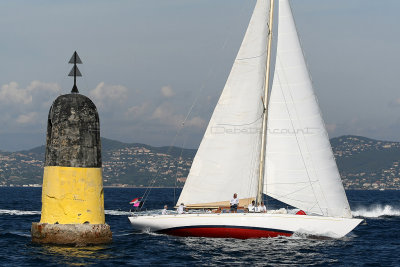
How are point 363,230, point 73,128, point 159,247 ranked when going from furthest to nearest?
point 363,230 < point 159,247 < point 73,128

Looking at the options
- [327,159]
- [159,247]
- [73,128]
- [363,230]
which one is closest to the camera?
[73,128]

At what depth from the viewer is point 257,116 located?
35688mm

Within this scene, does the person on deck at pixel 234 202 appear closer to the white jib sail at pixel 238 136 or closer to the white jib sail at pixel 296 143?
the white jib sail at pixel 238 136

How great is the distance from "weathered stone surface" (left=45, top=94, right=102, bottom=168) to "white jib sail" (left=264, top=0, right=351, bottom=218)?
12.1 m

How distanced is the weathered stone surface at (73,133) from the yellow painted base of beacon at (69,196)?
0.35 metres

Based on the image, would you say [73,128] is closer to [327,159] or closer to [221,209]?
[221,209]

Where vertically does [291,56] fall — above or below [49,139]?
above

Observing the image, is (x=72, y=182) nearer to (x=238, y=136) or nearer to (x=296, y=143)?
(x=238, y=136)

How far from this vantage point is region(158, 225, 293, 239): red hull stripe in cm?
3281

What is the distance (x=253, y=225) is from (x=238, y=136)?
5398 millimetres

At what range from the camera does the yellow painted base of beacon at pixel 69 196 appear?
25062 millimetres

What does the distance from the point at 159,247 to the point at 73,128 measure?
8332 mm

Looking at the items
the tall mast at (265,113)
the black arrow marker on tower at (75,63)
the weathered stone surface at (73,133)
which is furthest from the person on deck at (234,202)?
the black arrow marker on tower at (75,63)

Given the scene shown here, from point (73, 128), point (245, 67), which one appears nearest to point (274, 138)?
point (245, 67)
